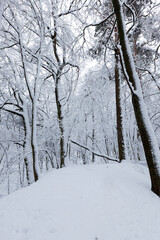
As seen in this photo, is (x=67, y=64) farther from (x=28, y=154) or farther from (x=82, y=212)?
(x=82, y=212)

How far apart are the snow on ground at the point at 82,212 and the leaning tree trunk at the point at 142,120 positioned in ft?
1.53

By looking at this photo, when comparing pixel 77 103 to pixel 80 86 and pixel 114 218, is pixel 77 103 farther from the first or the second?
pixel 114 218

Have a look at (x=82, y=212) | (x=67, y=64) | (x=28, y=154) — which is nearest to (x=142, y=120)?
(x=82, y=212)

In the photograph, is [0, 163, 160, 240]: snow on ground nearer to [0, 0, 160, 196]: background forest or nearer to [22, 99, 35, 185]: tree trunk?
[0, 0, 160, 196]: background forest

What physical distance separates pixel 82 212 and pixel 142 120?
242cm

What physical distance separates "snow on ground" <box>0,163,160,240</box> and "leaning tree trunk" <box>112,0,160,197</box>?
465 millimetres

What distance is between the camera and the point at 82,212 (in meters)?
2.15

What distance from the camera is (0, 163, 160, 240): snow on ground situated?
179cm

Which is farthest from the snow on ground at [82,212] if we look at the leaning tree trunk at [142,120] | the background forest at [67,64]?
the background forest at [67,64]

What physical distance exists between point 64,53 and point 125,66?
4.81 m

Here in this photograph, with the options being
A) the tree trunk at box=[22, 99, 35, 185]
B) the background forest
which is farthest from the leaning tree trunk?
the tree trunk at box=[22, 99, 35, 185]

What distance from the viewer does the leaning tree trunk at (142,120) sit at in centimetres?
312

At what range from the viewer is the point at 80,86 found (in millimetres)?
11000

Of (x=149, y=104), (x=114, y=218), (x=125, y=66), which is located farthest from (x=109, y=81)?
(x=114, y=218)
